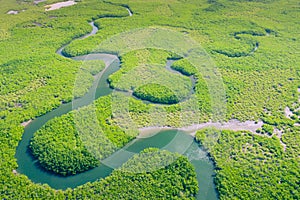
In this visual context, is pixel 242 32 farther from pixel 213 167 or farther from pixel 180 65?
pixel 213 167

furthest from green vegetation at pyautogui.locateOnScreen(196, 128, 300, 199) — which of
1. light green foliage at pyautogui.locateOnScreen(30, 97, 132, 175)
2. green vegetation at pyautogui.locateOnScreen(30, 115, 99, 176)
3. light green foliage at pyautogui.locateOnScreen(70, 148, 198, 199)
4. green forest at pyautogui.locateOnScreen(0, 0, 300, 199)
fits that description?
green vegetation at pyautogui.locateOnScreen(30, 115, 99, 176)

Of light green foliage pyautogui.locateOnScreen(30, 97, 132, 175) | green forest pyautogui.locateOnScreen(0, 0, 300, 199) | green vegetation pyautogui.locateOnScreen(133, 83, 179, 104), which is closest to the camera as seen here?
green forest pyautogui.locateOnScreen(0, 0, 300, 199)

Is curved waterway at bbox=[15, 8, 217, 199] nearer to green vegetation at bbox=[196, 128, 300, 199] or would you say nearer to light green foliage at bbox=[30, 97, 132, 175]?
light green foliage at bbox=[30, 97, 132, 175]

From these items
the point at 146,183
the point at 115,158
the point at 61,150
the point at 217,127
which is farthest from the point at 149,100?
the point at 146,183

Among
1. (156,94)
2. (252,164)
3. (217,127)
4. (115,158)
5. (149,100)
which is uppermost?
(156,94)

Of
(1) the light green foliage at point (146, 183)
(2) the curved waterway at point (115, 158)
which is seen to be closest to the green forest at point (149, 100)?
(1) the light green foliage at point (146, 183)

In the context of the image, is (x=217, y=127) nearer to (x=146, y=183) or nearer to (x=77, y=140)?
(x=146, y=183)

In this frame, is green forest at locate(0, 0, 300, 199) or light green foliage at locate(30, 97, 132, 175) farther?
light green foliage at locate(30, 97, 132, 175)

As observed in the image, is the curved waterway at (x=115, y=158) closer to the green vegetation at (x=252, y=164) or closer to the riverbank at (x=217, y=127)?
the riverbank at (x=217, y=127)

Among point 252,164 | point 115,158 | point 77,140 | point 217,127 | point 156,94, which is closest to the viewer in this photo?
point 252,164
